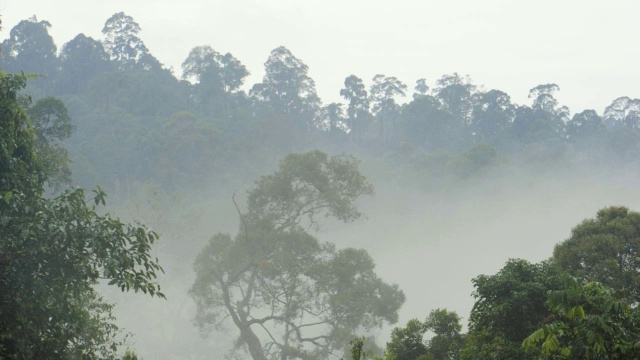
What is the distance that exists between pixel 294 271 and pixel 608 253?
15746mm

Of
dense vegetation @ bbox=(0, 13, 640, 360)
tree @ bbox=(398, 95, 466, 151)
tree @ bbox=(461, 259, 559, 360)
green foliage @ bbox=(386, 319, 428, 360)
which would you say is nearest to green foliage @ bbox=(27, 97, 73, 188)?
dense vegetation @ bbox=(0, 13, 640, 360)

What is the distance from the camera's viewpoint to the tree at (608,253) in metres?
19.4

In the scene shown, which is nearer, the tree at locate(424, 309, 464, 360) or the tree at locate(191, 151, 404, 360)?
the tree at locate(424, 309, 464, 360)

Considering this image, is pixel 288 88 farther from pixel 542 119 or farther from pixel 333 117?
pixel 542 119

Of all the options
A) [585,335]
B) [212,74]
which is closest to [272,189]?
[585,335]

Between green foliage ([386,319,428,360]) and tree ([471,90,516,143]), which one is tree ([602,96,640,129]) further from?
green foliage ([386,319,428,360])

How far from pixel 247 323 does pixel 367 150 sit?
226ft

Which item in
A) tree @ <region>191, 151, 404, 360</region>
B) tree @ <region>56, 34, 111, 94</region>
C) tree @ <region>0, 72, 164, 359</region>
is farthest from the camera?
tree @ <region>56, 34, 111, 94</region>

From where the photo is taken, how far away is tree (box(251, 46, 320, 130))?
98875 mm

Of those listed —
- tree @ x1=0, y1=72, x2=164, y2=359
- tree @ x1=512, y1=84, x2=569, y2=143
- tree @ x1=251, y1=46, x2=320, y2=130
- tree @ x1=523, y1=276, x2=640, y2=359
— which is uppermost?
tree @ x1=251, y1=46, x2=320, y2=130

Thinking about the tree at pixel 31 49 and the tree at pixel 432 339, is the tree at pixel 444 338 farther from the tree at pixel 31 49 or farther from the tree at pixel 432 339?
the tree at pixel 31 49

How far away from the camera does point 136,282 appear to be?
13281 millimetres

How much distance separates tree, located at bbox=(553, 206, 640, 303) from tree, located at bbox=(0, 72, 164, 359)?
11816mm

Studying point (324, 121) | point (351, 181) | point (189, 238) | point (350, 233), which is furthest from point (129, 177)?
point (351, 181)
